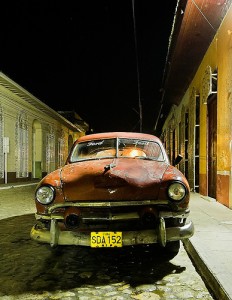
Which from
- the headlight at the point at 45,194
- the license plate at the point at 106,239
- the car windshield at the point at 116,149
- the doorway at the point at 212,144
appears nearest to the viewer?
the license plate at the point at 106,239

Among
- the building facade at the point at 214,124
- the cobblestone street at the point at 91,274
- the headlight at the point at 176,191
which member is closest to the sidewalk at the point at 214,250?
the cobblestone street at the point at 91,274

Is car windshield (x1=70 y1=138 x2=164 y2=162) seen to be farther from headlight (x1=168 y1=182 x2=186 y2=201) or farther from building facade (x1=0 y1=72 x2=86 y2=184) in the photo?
building facade (x1=0 y1=72 x2=86 y2=184)

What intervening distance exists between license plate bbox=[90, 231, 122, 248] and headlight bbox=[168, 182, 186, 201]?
78 cm

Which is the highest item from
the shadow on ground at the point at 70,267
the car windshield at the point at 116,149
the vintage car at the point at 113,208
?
the car windshield at the point at 116,149

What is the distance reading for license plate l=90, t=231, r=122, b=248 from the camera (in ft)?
12.7

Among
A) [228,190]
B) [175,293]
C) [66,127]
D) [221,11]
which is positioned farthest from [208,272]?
[66,127]

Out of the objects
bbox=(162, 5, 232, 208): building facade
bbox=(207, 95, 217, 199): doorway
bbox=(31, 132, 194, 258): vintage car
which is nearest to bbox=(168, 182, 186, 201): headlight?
bbox=(31, 132, 194, 258): vintage car

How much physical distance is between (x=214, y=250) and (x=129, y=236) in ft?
4.07

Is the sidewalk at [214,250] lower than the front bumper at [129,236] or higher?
lower

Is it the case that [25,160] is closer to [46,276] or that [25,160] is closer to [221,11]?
[221,11]

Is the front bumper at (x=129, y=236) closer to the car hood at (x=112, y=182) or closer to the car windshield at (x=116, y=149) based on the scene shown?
the car hood at (x=112, y=182)

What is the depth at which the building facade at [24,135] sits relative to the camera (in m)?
19.0

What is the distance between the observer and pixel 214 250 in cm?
444

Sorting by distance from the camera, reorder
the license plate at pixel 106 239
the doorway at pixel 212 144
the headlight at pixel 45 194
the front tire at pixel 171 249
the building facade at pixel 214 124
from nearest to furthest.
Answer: the license plate at pixel 106 239 → the headlight at pixel 45 194 → the front tire at pixel 171 249 → the building facade at pixel 214 124 → the doorway at pixel 212 144
